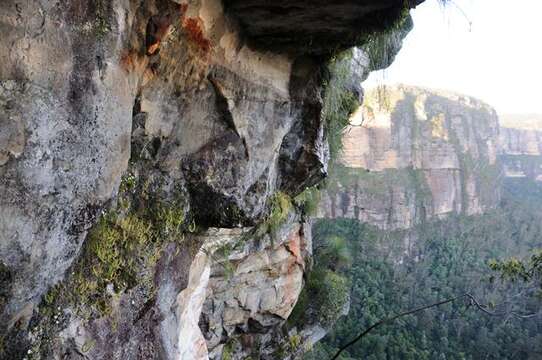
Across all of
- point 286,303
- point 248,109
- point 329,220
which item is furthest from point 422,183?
point 248,109

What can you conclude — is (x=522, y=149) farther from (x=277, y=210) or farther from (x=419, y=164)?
(x=277, y=210)

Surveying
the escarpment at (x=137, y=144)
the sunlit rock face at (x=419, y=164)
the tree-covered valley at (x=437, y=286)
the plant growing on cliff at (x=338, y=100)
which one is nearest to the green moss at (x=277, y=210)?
the escarpment at (x=137, y=144)

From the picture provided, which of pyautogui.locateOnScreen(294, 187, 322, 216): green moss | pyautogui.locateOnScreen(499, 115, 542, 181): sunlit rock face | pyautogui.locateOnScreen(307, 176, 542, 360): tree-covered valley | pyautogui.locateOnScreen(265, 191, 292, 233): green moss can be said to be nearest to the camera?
pyautogui.locateOnScreen(265, 191, 292, 233): green moss

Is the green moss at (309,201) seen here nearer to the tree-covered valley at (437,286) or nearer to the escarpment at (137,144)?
the escarpment at (137,144)

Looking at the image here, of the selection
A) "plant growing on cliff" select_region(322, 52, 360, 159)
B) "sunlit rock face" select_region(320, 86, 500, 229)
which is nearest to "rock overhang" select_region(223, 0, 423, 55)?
"plant growing on cliff" select_region(322, 52, 360, 159)

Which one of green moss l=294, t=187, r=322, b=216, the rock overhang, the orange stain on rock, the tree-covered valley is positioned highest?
the rock overhang

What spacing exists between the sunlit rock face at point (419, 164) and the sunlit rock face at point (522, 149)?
10.1 meters

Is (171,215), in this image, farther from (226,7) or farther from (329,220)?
(329,220)

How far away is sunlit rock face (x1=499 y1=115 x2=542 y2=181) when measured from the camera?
65.9m

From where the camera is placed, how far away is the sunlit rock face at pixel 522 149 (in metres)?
65.9

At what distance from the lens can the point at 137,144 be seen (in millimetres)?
3061

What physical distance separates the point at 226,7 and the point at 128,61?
2.90ft

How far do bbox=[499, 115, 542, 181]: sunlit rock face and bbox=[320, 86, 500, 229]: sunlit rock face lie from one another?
10.1m

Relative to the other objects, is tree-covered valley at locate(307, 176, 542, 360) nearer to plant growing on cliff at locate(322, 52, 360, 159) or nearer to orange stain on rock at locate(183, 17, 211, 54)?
plant growing on cliff at locate(322, 52, 360, 159)
